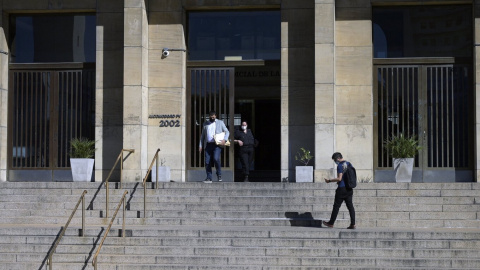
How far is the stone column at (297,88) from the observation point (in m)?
20.4

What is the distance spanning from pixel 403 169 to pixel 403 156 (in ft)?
1.18

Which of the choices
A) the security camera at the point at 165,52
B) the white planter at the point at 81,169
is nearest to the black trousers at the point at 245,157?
the security camera at the point at 165,52

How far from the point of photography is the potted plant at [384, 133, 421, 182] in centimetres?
1953

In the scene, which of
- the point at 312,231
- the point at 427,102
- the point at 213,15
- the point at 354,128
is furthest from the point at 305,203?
the point at 213,15

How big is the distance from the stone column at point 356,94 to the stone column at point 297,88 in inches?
28.1

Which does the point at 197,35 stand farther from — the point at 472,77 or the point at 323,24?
the point at 472,77

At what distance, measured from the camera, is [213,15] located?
21578 millimetres

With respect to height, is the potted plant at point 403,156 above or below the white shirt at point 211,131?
below

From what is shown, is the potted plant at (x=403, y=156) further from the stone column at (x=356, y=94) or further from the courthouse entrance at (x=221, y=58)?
the courthouse entrance at (x=221, y=58)

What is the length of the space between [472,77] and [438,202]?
4.82 meters

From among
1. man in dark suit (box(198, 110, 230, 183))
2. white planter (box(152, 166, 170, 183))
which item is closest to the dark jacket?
man in dark suit (box(198, 110, 230, 183))

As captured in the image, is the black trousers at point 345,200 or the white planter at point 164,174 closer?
the black trousers at point 345,200

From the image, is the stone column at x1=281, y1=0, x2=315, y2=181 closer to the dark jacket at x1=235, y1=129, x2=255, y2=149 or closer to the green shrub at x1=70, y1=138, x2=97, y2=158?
the dark jacket at x1=235, y1=129, x2=255, y2=149

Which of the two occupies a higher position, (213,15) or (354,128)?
(213,15)
